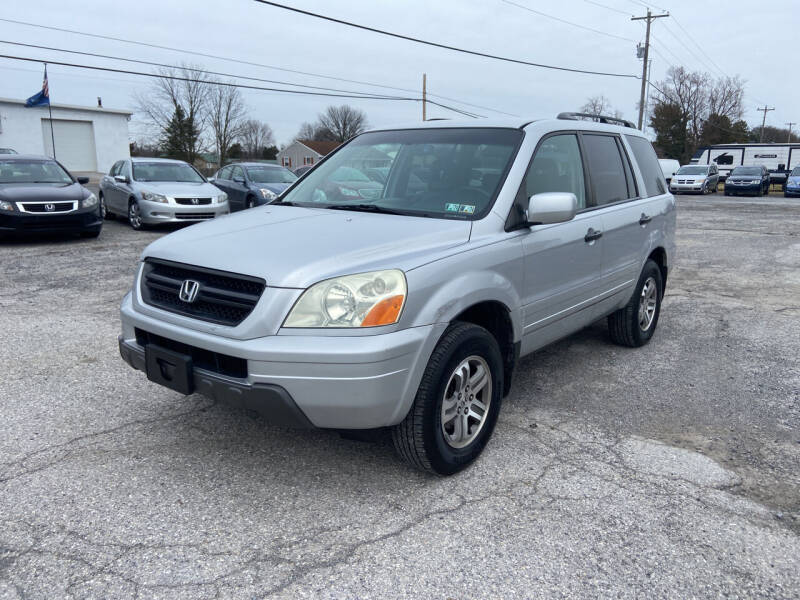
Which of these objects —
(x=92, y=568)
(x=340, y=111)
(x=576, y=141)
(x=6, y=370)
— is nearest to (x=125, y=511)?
(x=92, y=568)

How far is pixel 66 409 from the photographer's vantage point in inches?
157

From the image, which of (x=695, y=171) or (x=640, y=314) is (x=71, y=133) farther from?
(x=640, y=314)

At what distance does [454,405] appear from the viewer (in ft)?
10.4

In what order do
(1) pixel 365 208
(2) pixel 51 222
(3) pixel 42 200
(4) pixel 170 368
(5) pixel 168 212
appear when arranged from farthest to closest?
(5) pixel 168 212 < (2) pixel 51 222 < (3) pixel 42 200 < (1) pixel 365 208 < (4) pixel 170 368

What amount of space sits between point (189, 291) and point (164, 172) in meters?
11.9

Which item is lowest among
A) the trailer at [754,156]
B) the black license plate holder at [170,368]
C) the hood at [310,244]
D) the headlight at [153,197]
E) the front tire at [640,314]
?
the front tire at [640,314]

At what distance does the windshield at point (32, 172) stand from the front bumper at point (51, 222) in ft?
3.36

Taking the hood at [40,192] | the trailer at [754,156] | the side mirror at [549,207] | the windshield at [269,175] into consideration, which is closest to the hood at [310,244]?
the side mirror at [549,207]

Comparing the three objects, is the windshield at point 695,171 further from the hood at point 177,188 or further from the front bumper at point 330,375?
the front bumper at point 330,375

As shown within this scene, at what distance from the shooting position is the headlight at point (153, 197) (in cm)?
1262

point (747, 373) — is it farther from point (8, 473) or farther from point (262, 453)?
point (8, 473)

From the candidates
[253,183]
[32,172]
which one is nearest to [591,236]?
[32,172]

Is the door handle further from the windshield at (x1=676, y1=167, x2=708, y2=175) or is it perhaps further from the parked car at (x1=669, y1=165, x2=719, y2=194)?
the windshield at (x1=676, y1=167, x2=708, y2=175)

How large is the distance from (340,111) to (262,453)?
280 ft
